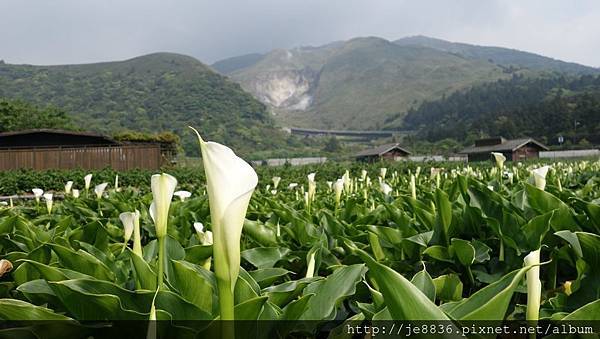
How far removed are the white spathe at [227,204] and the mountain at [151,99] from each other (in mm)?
77159

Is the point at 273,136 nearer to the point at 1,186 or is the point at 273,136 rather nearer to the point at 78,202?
the point at 1,186

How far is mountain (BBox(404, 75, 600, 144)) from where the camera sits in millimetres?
63656

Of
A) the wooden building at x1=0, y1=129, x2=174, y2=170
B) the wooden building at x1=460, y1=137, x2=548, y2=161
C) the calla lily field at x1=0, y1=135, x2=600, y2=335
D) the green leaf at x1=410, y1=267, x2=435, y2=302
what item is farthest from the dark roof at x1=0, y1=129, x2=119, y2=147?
the wooden building at x1=460, y1=137, x2=548, y2=161

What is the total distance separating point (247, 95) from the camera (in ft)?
332

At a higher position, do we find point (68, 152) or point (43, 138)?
point (43, 138)

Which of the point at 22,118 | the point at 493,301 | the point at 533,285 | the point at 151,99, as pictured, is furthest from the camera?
the point at 151,99

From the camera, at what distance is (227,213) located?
26.2 inches

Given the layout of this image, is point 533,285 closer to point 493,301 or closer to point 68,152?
point 493,301

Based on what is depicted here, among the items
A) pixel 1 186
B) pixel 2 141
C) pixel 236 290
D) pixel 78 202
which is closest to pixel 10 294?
pixel 236 290

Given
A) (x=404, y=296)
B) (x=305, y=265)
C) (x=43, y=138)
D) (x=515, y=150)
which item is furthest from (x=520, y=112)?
(x=404, y=296)

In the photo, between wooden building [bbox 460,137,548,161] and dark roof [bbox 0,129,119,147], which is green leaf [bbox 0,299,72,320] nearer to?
dark roof [bbox 0,129,119,147]

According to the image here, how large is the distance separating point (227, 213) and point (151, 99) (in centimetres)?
10139

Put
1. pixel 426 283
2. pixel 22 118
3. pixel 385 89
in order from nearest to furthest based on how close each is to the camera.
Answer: pixel 426 283
pixel 22 118
pixel 385 89

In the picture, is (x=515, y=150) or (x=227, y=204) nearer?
(x=227, y=204)
